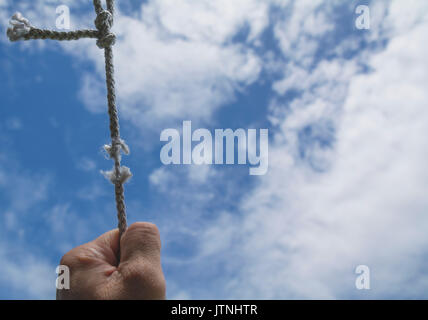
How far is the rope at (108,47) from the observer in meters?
2.58

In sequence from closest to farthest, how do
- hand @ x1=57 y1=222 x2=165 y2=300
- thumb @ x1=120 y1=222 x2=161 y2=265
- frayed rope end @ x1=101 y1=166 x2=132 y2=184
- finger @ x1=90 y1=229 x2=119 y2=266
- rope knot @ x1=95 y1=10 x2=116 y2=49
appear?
hand @ x1=57 y1=222 x2=165 y2=300
thumb @ x1=120 y1=222 x2=161 y2=265
finger @ x1=90 y1=229 x2=119 y2=266
frayed rope end @ x1=101 y1=166 x2=132 y2=184
rope knot @ x1=95 y1=10 x2=116 y2=49

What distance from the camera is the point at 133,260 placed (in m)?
1.99

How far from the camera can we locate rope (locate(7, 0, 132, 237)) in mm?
2580

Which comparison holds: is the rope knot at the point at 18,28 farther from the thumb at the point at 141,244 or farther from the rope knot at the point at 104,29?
the thumb at the point at 141,244

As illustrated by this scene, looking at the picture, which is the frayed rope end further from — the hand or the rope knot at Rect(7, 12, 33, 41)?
the rope knot at Rect(7, 12, 33, 41)

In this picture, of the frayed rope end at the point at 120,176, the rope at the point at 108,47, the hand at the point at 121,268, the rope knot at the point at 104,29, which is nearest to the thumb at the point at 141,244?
the hand at the point at 121,268

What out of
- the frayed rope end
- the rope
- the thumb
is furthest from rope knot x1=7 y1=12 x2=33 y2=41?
the thumb

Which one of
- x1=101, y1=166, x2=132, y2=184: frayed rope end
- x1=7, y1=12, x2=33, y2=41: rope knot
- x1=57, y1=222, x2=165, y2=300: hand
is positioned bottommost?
x1=57, y1=222, x2=165, y2=300: hand

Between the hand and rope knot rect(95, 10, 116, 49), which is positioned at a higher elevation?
rope knot rect(95, 10, 116, 49)

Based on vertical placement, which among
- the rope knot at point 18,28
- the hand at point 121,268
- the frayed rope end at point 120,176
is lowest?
the hand at point 121,268
